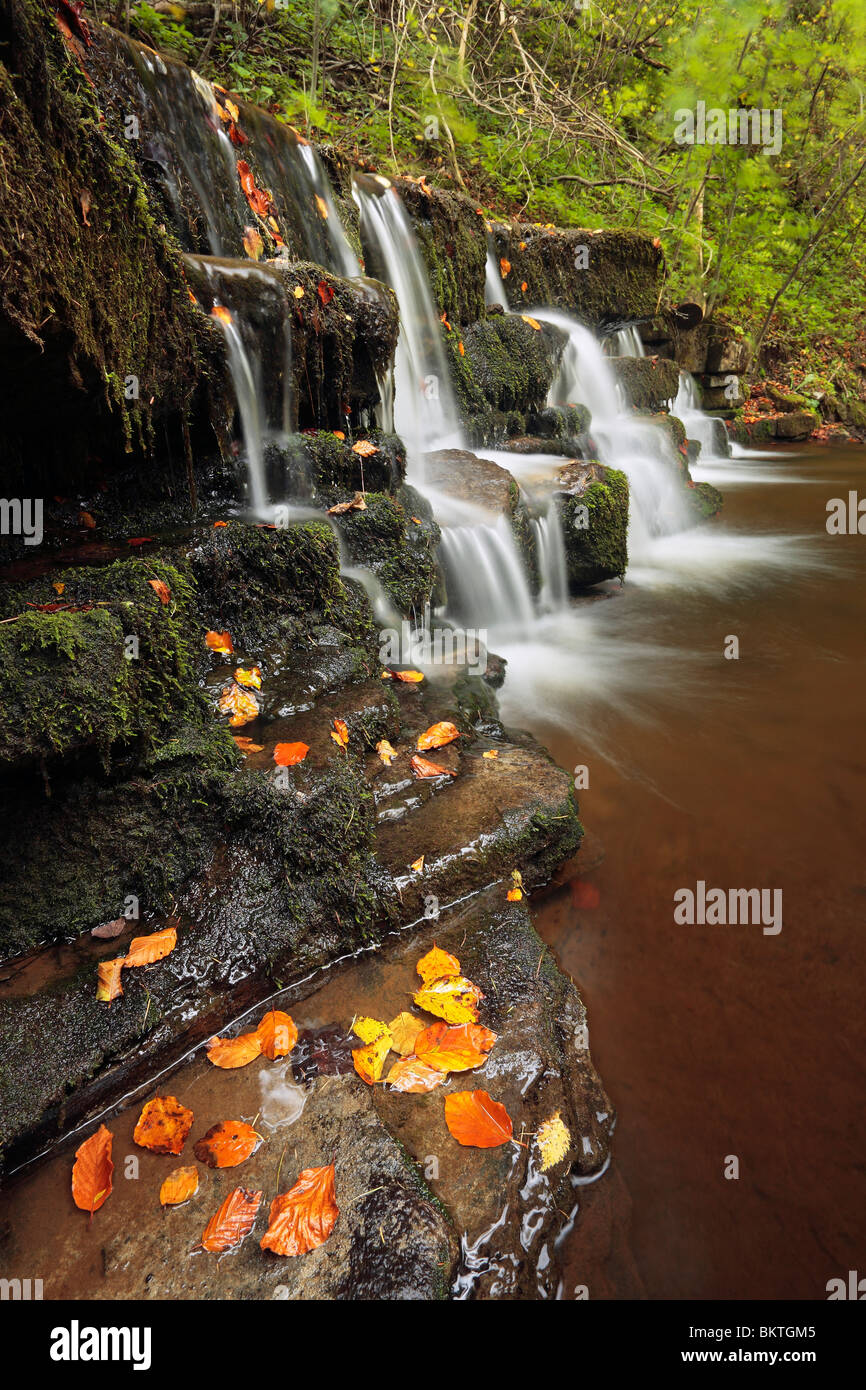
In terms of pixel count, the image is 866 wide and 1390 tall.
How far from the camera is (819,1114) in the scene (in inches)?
81.7

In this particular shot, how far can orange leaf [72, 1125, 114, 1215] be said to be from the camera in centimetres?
176

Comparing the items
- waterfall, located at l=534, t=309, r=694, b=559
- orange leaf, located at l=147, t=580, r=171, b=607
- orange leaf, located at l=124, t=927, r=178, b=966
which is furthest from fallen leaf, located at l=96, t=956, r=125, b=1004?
waterfall, located at l=534, t=309, r=694, b=559

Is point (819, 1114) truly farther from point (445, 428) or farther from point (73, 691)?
point (445, 428)

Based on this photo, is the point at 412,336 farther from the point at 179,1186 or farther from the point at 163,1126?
the point at 179,1186

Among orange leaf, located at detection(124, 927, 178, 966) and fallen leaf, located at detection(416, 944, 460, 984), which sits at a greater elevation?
orange leaf, located at detection(124, 927, 178, 966)

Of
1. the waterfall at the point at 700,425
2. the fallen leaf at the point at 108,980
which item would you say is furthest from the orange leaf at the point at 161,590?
the waterfall at the point at 700,425

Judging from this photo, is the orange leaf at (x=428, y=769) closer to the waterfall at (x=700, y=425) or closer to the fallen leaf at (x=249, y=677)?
the fallen leaf at (x=249, y=677)

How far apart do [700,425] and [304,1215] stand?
1498cm

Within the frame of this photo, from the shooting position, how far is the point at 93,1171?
1.83 m

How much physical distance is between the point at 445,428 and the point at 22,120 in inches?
224

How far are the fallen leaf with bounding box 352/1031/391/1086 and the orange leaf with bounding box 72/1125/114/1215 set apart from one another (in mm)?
713

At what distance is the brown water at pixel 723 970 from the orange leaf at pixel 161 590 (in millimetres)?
2190

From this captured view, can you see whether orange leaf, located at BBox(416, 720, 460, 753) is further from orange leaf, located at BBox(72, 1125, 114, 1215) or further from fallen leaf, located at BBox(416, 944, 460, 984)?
orange leaf, located at BBox(72, 1125, 114, 1215)

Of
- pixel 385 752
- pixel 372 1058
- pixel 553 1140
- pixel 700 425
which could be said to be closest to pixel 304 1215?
pixel 372 1058
